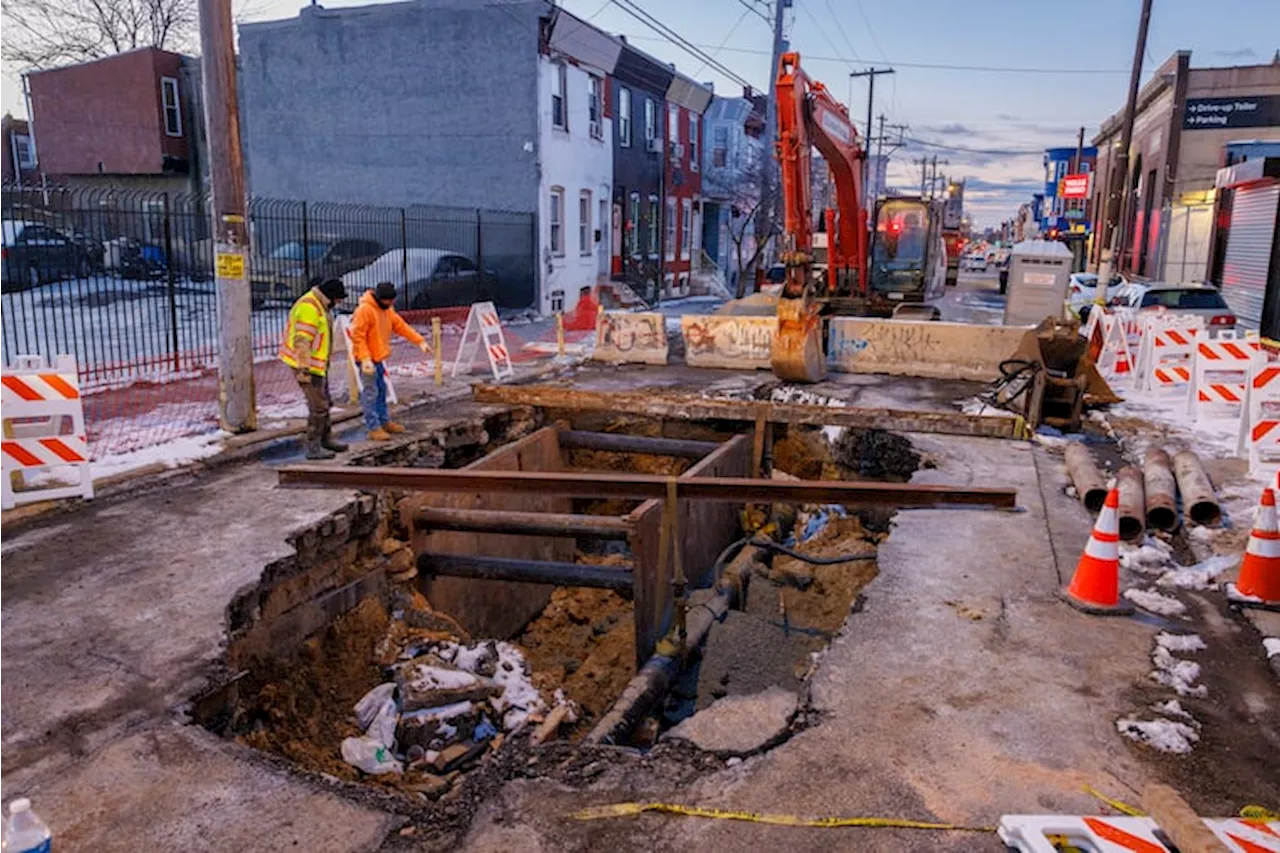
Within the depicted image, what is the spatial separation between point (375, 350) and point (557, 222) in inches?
671

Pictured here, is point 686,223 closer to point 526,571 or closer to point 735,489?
point 526,571

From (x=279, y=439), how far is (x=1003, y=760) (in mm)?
8108

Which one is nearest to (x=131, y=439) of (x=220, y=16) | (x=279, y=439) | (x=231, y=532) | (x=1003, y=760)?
(x=279, y=439)

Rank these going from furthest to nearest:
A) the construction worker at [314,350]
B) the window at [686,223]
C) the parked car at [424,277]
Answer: the window at [686,223], the parked car at [424,277], the construction worker at [314,350]

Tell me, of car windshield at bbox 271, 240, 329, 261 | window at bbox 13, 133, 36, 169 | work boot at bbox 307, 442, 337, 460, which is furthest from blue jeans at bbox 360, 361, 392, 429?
window at bbox 13, 133, 36, 169

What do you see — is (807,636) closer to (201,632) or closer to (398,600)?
(398,600)

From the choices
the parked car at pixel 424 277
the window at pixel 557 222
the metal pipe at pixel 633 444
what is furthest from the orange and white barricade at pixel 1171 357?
the window at pixel 557 222

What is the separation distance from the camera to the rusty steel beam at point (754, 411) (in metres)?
10.6

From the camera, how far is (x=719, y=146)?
141ft

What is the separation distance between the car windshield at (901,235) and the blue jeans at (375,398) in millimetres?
13364

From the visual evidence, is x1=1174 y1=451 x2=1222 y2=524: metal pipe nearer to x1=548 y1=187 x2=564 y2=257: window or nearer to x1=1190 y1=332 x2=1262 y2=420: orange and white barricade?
x1=1190 y1=332 x2=1262 y2=420: orange and white barricade

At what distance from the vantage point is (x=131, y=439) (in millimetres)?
9773

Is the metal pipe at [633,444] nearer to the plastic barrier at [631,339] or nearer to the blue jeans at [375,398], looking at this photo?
the blue jeans at [375,398]

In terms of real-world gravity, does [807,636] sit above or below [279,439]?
below
